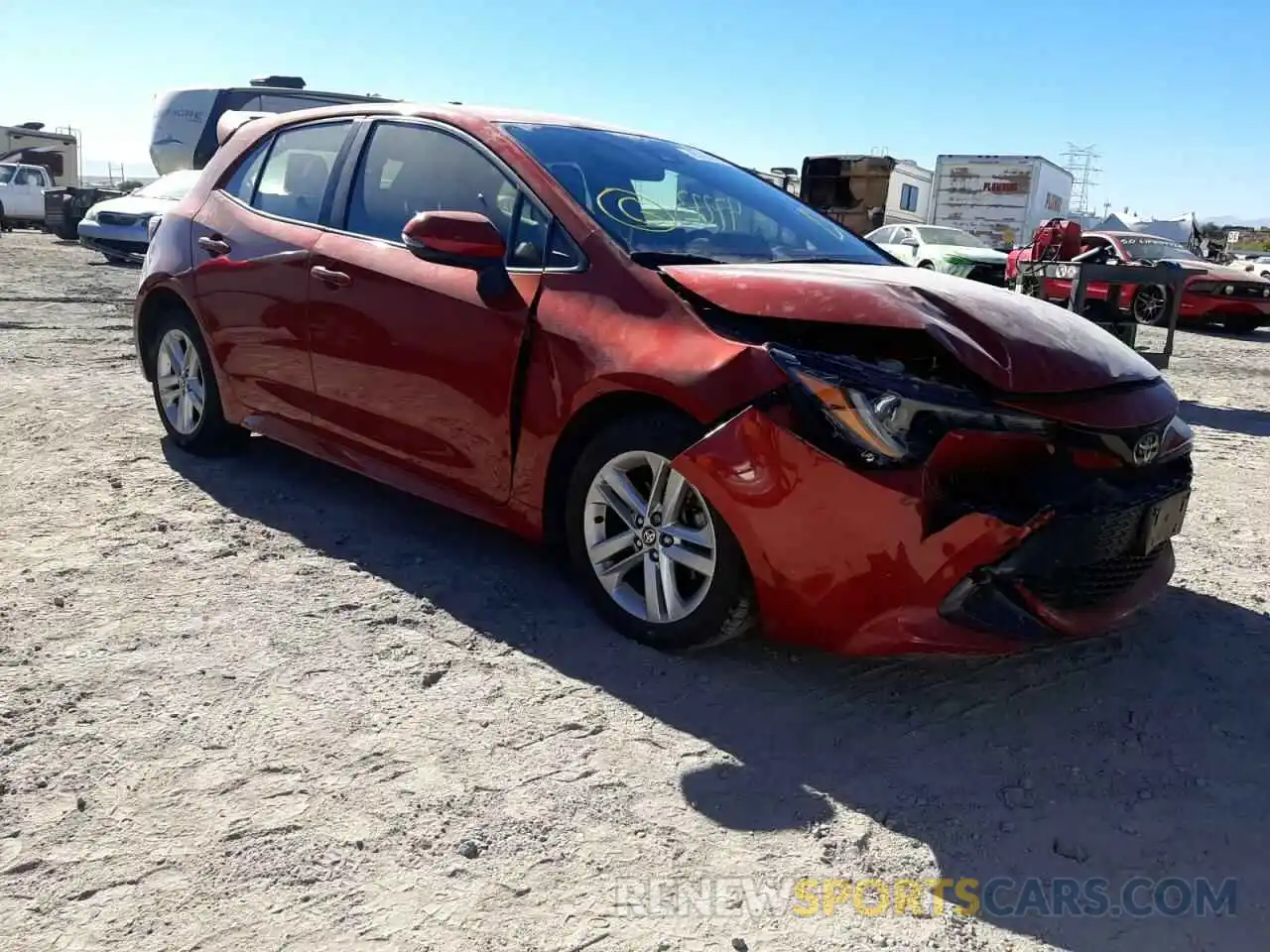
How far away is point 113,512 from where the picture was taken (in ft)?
13.3

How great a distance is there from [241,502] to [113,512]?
1.56 feet

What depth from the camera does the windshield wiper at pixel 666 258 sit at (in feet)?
10.1

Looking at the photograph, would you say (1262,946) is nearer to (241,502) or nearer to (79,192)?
(241,502)

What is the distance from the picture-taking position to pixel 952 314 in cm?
272

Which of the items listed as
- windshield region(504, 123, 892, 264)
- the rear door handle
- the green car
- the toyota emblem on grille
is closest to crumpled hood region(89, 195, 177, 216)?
A: the green car

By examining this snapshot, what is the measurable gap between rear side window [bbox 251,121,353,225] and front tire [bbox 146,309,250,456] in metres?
→ 0.73

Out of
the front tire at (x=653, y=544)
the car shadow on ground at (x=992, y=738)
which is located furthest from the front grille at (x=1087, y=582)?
the front tire at (x=653, y=544)

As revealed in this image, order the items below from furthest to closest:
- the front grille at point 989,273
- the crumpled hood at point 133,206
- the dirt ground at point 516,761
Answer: the front grille at point 989,273 → the crumpled hood at point 133,206 → the dirt ground at point 516,761

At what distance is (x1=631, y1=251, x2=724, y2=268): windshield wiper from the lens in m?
3.09

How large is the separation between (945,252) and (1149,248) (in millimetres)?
2968

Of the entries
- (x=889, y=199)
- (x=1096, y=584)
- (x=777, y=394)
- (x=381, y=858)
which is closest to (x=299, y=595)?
(x=381, y=858)

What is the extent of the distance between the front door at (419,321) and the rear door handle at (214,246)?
71 cm

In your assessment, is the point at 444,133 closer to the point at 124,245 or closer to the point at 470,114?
the point at 470,114

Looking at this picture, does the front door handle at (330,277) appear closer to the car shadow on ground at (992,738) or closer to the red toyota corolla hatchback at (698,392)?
the red toyota corolla hatchback at (698,392)
